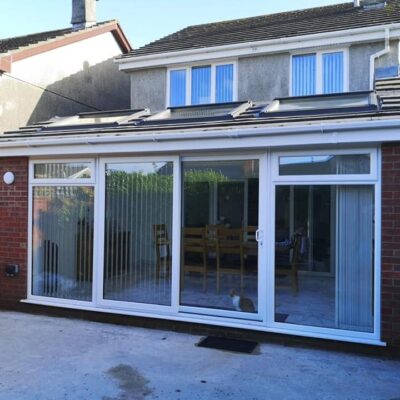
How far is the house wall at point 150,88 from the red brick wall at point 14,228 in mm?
5229

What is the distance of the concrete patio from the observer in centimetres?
418

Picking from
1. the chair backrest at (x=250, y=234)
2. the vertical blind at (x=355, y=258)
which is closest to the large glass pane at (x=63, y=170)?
the chair backrest at (x=250, y=234)

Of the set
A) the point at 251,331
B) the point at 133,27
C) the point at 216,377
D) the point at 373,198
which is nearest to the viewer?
the point at 216,377

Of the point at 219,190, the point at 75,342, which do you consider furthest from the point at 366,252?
the point at 75,342

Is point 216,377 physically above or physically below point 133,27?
below

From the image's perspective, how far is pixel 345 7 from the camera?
41.1ft

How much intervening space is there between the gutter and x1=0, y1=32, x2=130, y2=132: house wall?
153 inches

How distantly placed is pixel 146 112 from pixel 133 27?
27.6 feet

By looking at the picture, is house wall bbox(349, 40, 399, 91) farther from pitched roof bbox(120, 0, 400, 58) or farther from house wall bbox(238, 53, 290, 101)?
house wall bbox(238, 53, 290, 101)

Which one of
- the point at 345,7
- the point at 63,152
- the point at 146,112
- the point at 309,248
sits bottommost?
the point at 309,248

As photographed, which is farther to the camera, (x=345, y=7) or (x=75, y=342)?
(x=345, y=7)

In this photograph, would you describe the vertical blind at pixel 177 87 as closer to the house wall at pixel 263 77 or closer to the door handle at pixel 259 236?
the house wall at pixel 263 77

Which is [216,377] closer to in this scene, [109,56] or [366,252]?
[366,252]

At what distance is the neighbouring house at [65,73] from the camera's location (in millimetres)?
10180
